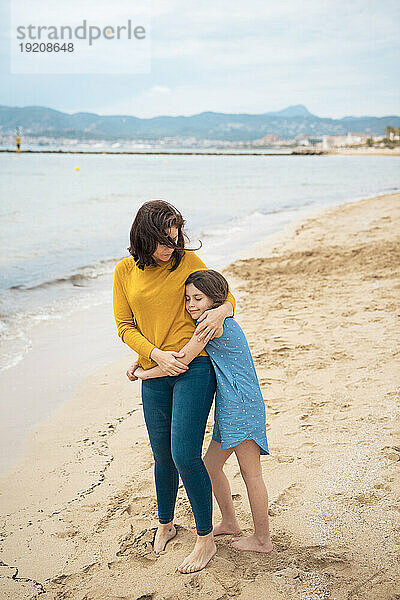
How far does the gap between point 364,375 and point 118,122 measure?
174 metres

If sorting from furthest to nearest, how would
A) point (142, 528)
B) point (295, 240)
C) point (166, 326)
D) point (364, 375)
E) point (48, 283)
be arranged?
point (295, 240) → point (48, 283) → point (364, 375) → point (142, 528) → point (166, 326)

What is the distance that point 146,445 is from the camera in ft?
13.4

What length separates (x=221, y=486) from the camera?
2938 mm

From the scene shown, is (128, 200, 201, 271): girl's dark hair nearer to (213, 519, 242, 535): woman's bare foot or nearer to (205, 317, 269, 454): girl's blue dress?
(205, 317, 269, 454): girl's blue dress

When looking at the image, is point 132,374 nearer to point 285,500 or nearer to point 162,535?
point 162,535

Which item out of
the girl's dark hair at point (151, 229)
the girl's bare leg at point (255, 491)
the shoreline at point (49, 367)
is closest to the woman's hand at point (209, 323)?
the girl's dark hair at point (151, 229)

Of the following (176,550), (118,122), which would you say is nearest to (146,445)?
(176,550)

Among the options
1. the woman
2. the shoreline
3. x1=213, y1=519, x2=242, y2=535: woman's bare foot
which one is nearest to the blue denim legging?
the woman

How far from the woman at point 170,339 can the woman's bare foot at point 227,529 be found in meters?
0.22

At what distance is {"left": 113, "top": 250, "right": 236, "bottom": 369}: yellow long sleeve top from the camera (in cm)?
266

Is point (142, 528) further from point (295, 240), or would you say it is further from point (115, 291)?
point (295, 240)

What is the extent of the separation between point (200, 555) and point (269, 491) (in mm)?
712

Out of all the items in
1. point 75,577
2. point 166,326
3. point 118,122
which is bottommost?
point 75,577

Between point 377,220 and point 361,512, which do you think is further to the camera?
point 377,220
